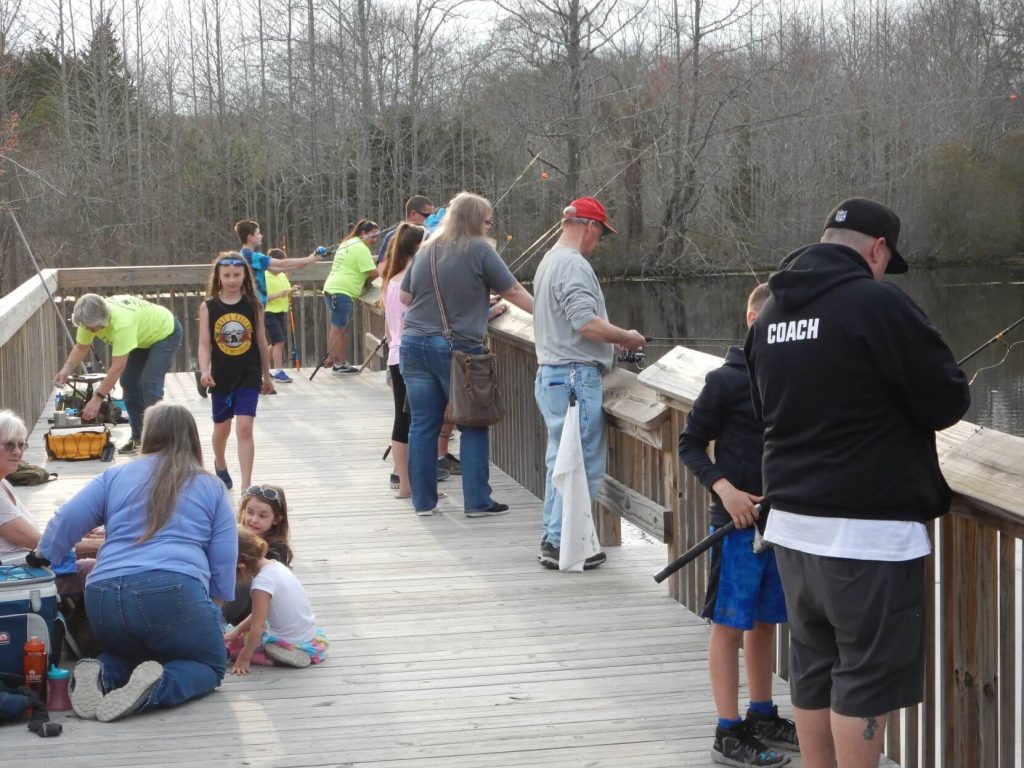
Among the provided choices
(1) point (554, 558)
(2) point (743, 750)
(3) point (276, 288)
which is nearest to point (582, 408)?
(1) point (554, 558)

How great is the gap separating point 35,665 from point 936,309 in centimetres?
2850

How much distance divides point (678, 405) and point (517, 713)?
137cm

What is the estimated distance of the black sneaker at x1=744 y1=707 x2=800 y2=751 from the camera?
3.86 meters

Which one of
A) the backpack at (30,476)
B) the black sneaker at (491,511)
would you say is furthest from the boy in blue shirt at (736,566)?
the backpack at (30,476)

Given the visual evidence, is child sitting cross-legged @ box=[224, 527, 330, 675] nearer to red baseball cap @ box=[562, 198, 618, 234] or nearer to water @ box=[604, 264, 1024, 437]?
red baseball cap @ box=[562, 198, 618, 234]

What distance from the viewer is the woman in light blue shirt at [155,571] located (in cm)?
419

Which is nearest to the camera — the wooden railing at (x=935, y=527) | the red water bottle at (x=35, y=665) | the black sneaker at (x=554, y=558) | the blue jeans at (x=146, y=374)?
the wooden railing at (x=935, y=527)

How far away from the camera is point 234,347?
709 centimetres

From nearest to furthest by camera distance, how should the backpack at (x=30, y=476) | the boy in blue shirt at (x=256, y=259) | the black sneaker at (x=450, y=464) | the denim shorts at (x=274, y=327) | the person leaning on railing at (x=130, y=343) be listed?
the backpack at (x=30, y=476) → the black sneaker at (x=450, y=464) → the person leaning on railing at (x=130, y=343) → the boy in blue shirt at (x=256, y=259) → the denim shorts at (x=274, y=327)

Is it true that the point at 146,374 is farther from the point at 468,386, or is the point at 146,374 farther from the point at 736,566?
A: the point at 736,566

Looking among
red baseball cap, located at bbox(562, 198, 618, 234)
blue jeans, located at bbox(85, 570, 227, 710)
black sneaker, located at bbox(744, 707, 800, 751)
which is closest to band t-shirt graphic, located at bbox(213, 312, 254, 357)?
red baseball cap, located at bbox(562, 198, 618, 234)

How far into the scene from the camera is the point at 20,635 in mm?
4125

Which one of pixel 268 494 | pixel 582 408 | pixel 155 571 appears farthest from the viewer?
pixel 582 408

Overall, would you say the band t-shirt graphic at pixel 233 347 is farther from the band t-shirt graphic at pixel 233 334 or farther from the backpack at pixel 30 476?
the backpack at pixel 30 476
